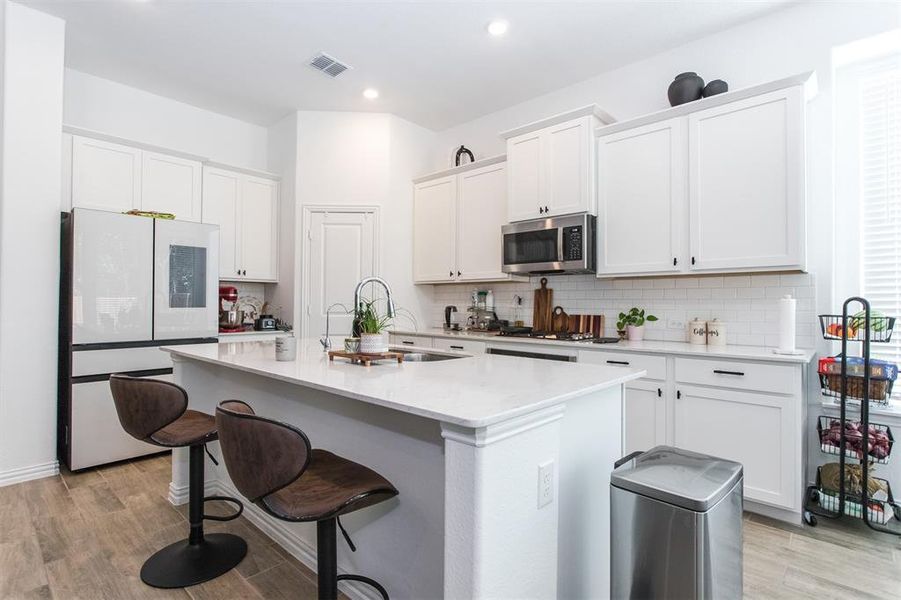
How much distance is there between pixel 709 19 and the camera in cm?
308

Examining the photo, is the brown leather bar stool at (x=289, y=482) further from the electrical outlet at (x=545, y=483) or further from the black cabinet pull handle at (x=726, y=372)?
the black cabinet pull handle at (x=726, y=372)

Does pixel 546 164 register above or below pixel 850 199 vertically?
above

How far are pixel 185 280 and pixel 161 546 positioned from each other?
2160 mm

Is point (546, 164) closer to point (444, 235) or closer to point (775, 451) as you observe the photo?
point (444, 235)

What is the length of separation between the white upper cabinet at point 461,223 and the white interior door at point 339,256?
546 millimetres

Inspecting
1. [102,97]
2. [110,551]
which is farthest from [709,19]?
[102,97]

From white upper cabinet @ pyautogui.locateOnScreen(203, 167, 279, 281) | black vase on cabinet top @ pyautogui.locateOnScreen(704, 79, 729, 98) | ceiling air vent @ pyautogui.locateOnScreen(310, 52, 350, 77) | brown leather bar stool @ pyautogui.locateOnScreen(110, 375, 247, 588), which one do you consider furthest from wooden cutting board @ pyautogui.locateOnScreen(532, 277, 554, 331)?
white upper cabinet @ pyautogui.locateOnScreen(203, 167, 279, 281)

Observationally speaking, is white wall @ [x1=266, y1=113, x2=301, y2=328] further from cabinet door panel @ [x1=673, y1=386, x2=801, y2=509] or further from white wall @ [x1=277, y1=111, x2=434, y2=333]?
cabinet door panel @ [x1=673, y1=386, x2=801, y2=509]

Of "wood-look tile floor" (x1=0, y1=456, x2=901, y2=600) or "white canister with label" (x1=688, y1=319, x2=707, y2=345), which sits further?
"white canister with label" (x1=688, y1=319, x2=707, y2=345)

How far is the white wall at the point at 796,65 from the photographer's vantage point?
276 centimetres

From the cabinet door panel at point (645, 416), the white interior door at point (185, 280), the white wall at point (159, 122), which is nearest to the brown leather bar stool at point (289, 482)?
the cabinet door panel at point (645, 416)

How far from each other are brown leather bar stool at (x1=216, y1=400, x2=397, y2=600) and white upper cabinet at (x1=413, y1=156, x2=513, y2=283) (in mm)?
2946

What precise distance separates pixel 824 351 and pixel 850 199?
38.5 inches

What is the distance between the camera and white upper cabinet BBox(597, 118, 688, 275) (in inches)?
121
